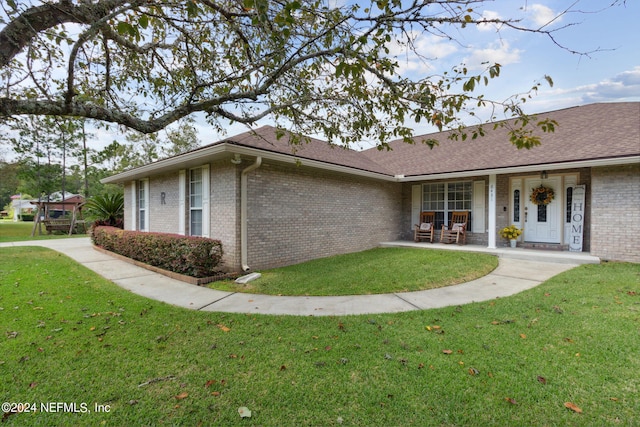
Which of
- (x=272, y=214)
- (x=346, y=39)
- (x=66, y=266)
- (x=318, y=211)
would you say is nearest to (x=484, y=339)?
(x=346, y=39)

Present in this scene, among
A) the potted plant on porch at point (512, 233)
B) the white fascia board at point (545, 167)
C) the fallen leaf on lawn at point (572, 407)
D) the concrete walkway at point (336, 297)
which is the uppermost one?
the white fascia board at point (545, 167)

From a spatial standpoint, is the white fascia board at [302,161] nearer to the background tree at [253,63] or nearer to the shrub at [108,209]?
the background tree at [253,63]

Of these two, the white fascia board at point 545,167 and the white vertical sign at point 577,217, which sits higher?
the white fascia board at point 545,167

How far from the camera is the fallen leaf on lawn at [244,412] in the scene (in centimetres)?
227

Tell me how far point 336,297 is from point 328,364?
2.40 metres

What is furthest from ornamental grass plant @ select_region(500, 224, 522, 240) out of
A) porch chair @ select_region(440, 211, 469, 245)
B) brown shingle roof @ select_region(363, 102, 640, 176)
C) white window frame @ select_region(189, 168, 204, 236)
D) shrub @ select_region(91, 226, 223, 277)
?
white window frame @ select_region(189, 168, 204, 236)

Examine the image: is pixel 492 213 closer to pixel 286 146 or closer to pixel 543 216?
pixel 543 216

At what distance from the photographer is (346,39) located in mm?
3857

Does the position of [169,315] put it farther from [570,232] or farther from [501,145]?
[501,145]

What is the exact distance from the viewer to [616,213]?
7883 millimetres

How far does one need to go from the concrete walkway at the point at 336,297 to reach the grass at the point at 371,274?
283mm

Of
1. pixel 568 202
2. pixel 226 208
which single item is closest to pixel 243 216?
pixel 226 208

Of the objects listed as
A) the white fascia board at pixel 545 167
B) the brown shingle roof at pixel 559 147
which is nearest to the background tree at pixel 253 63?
the brown shingle roof at pixel 559 147

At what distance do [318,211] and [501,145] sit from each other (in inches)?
306
